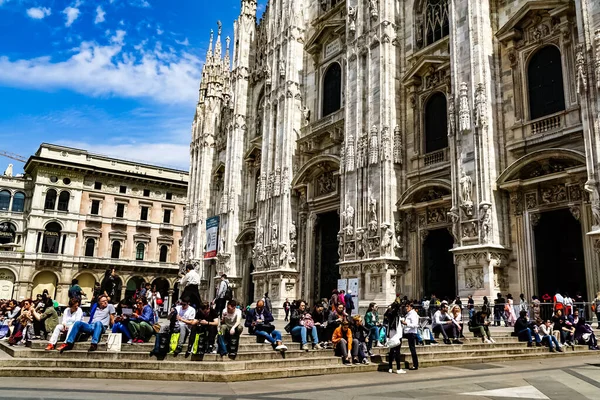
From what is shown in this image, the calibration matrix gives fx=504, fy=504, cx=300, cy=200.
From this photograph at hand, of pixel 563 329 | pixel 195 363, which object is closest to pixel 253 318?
pixel 195 363

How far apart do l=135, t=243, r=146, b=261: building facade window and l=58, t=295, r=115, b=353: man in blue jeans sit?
4286 cm

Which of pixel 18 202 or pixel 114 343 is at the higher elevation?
pixel 18 202

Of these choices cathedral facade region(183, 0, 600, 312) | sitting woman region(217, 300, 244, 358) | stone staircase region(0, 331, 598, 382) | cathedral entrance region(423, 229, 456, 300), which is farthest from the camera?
cathedral entrance region(423, 229, 456, 300)

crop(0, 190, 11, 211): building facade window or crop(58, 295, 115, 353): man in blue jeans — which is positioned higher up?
crop(0, 190, 11, 211): building facade window

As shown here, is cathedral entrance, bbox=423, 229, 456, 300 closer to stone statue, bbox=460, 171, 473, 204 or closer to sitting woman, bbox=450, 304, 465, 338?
stone statue, bbox=460, 171, 473, 204

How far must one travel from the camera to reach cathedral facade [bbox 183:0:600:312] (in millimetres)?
17344

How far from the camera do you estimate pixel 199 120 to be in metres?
42.7

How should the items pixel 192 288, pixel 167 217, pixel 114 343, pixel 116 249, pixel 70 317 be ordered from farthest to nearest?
pixel 167 217, pixel 116 249, pixel 192 288, pixel 70 317, pixel 114 343

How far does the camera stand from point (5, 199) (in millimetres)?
50812

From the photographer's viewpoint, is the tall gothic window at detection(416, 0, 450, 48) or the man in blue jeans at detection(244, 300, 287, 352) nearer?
the man in blue jeans at detection(244, 300, 287, 352)

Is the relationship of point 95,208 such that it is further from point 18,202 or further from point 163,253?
point 163,253

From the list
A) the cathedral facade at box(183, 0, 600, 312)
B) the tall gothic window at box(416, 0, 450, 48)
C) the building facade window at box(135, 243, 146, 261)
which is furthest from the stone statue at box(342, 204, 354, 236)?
the building facade window at box(135, 243, 146, 261)

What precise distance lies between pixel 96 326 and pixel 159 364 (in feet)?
7.03

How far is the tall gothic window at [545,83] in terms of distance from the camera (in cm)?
1797
